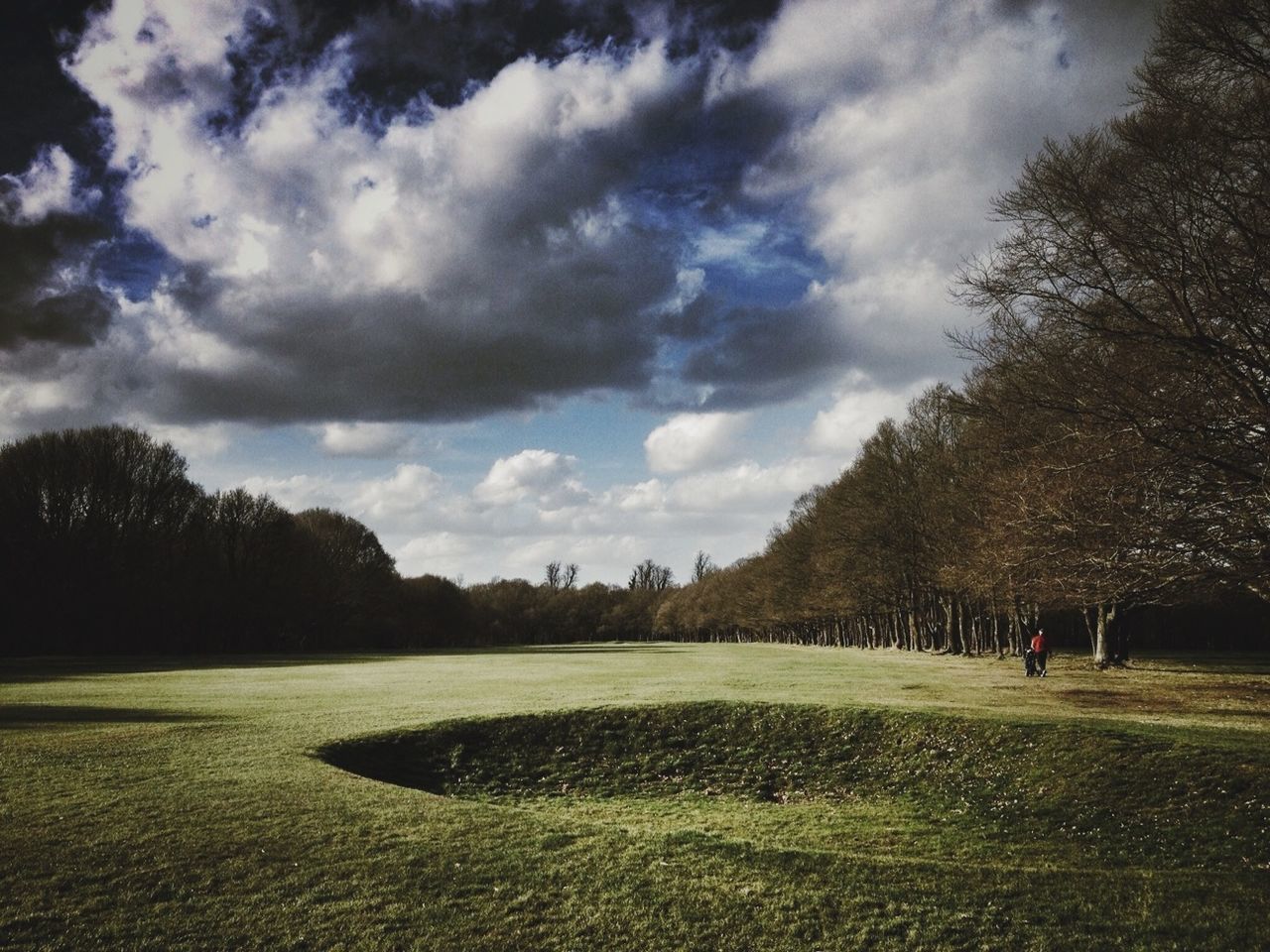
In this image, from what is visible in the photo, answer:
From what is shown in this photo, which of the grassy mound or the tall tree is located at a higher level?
the tall tree

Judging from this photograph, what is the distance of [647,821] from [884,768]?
668 cm

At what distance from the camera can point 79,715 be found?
2089 cm

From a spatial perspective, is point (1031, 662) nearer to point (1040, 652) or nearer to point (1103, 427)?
point (1040, 652)

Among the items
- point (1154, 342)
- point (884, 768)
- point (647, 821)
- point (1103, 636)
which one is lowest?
point (884, 768)

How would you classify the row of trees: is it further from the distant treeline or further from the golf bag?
the distant treeline

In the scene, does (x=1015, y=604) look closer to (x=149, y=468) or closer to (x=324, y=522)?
(x=149, y=468)

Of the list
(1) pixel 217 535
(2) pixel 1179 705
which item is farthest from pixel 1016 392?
(1) pixel 217 535

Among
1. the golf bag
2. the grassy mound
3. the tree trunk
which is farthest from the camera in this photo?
the tree trunk

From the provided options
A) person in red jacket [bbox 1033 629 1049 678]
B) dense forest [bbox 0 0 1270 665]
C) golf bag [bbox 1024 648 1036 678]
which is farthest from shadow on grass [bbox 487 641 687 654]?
person in red jacket [bbox 1033 629 1049 678]

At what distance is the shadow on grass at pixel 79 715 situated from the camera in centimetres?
1947

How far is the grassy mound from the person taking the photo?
12883mm

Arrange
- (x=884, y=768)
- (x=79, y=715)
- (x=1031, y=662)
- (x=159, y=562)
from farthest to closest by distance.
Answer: (x=159, y=562), (x=1031, y=662), (x=79, y=715), (x=884, y=768)

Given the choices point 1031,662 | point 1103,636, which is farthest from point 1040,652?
point 1103,636

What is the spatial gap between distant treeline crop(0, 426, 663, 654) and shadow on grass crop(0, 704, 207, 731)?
49.5 metres
